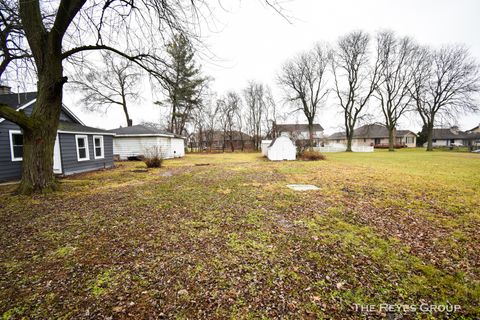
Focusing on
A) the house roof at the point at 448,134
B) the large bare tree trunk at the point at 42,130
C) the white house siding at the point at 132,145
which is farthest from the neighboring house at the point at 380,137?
the large bare tree trunk at the point at 42,130

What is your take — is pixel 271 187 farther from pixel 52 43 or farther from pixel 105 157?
pixel 105 157

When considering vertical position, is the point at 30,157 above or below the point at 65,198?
above

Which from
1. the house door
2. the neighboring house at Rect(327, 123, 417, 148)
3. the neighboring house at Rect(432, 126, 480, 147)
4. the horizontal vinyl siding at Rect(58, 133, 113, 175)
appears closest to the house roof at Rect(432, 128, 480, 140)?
the neighboring house at Rect(432, 126, 480, 147)

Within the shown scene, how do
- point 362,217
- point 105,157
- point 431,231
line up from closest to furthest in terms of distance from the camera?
point 431,231, point 362,217, point 105,157

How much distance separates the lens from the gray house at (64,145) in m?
9.23

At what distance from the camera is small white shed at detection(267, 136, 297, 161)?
18375 mm

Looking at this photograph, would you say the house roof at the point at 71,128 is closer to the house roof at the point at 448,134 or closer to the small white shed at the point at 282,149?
the small white shed at the point at 282,149

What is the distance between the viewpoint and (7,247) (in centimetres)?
342

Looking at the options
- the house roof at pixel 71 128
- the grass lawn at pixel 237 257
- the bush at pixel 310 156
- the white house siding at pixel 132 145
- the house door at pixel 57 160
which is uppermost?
the house roof at pixel 71 128

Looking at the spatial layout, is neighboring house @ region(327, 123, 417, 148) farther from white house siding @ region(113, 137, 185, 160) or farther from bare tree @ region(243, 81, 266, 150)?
white house siding @ region(113, 137, 185, 160)

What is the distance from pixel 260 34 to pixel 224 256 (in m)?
5.23

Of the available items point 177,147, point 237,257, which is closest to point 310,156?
point 177,147

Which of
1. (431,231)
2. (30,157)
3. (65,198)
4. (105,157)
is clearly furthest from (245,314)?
(105,157)

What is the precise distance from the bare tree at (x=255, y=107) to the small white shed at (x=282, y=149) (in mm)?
19891
